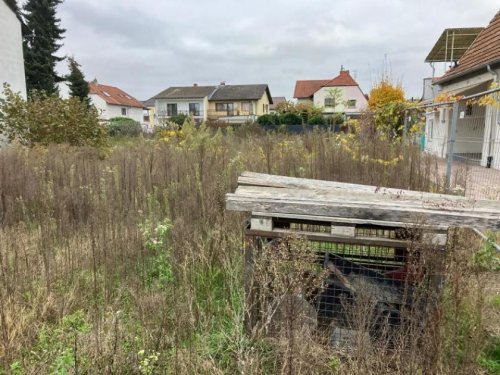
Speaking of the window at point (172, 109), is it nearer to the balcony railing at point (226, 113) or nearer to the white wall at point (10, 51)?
the balcony railing at point (226, 113)

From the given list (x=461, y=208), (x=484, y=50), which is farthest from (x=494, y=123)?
(x=461, y=208)

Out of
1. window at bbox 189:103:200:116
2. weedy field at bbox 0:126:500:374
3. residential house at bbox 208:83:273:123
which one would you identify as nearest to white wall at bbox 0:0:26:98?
weedy field at bbox 0:126:500:374

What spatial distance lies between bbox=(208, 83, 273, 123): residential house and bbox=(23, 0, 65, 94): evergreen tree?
85.2 feet

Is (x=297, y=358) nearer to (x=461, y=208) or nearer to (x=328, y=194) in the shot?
(x=328, y=194)

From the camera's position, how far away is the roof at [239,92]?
54.7 meters

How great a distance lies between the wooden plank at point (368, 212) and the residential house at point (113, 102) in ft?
156

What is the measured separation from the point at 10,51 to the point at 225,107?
4178cm

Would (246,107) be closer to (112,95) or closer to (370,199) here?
(112,95)

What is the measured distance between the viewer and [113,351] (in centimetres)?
199

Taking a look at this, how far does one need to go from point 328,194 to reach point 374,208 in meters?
0.47

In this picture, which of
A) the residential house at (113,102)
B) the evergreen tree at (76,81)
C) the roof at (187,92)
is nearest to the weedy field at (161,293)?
the evergreen tree at (76,81)

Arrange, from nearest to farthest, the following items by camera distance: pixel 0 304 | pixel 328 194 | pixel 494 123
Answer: pixel 0 304, pixel 328 194, pixel 494 123

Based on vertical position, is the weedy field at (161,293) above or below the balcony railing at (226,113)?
below

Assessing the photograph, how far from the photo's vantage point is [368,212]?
218 centimetres
